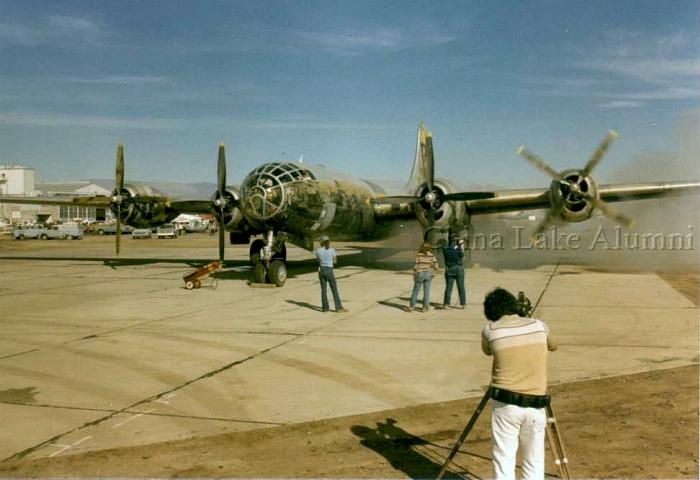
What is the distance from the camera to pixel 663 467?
18.2 ft

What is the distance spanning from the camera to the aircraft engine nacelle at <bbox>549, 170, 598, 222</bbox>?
846 inches

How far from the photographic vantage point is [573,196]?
21.6 meters

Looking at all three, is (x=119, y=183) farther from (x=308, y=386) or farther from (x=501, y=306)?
(x=501, y=306)

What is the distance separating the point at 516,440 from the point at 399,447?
204 cm

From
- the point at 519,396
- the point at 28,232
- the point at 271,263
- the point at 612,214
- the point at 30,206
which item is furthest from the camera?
the point at 30,206

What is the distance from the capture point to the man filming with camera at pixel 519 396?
430 centimetres

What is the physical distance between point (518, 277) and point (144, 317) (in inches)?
546

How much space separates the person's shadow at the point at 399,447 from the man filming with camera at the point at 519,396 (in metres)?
1.24

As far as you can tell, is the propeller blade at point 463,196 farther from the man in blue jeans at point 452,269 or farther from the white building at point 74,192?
the white building at point 74,192

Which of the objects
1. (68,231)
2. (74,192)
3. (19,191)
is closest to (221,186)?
(68,231)

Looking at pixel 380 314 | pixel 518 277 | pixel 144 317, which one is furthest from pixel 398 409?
pixel 518 277

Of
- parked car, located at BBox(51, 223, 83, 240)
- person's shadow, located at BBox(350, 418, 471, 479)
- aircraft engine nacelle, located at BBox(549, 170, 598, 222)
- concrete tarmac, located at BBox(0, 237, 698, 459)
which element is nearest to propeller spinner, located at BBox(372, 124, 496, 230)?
aircraft engine nacelle, located at BBox(549, 170, 598, 222)

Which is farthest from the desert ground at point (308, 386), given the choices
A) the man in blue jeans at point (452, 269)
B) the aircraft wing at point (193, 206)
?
the aircraft wing at point (193, 206)

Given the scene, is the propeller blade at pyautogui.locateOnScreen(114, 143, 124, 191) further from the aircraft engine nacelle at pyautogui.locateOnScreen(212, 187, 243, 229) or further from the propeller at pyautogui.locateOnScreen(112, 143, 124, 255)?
the aircraft engine nacelle at pyautogui.locateOnScreen(212, 187, 243, 229)
